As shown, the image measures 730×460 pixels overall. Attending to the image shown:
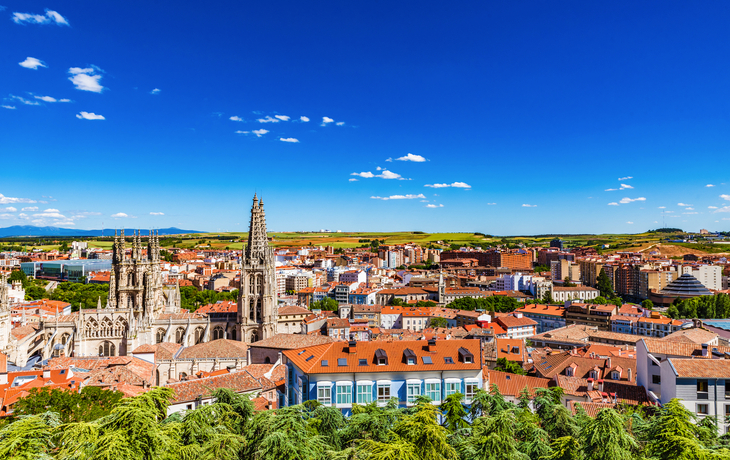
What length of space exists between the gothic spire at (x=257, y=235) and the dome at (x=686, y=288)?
114919mm

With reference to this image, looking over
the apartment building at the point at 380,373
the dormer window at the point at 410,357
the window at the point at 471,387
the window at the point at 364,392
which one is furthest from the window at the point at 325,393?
the window at the point at 471,387


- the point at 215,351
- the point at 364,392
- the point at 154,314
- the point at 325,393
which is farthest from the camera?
the point at 154,314

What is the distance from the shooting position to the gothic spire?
6034 centimetres

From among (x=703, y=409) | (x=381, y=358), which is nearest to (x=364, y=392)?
(x=381, y=358)

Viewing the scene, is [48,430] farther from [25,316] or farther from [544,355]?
[25,316]

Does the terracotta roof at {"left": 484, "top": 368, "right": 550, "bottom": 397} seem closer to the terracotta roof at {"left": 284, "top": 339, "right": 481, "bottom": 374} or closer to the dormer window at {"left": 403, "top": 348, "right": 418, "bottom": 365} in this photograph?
the terracotta roof at {"left": 284, "top": 339, "right": 481, "bottom": 374}

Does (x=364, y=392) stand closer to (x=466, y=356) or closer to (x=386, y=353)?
(x=386, y=353)

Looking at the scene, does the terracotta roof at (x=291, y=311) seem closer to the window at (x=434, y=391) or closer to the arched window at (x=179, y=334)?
the arched window at (x=179, y=334)

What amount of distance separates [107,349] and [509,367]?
148ft

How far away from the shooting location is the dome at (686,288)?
121844 millimetres

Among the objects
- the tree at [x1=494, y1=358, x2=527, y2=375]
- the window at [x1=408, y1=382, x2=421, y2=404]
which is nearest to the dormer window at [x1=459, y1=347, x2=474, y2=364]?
the window at [x1=408, y1=382, x2=421, y2=404]

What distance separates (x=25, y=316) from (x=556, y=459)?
79634 mm

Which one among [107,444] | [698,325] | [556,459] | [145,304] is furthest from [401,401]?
[698,325]

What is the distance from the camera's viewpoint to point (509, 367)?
44438mm
